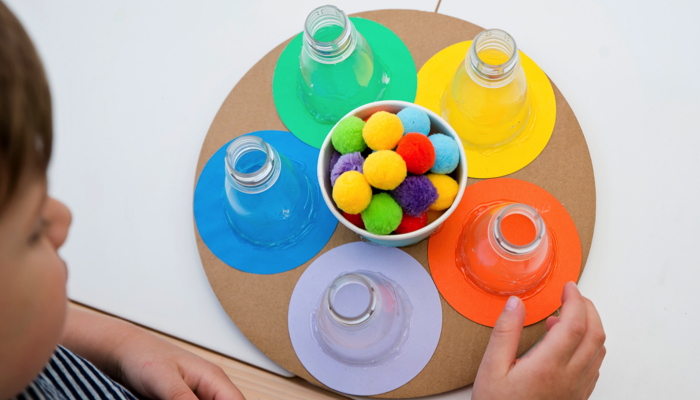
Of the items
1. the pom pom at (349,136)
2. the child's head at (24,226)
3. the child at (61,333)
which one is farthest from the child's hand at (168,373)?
the pom pom at (349,136)

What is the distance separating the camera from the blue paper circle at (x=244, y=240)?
59cm

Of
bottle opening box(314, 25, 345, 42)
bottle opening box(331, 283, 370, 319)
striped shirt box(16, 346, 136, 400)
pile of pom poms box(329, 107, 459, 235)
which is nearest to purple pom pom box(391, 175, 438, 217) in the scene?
pile of pom poms box(329, 107, 459, 235)

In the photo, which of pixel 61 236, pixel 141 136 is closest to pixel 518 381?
pixel 61 236

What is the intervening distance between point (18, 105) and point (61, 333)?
18 centimetres

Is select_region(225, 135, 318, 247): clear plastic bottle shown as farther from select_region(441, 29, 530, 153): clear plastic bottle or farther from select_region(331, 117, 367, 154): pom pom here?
select_region(441, 29, 530, 153): clear plastic bottle

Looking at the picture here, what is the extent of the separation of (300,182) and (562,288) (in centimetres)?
36

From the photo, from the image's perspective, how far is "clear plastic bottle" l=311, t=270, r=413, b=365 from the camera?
481mm

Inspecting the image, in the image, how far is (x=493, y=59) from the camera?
1.82ft

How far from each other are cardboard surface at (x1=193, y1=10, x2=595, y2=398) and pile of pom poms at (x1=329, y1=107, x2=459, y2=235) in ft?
0.36

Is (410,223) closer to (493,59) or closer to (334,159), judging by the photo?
(334,159)

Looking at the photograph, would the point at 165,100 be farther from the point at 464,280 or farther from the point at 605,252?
the point at 605,252

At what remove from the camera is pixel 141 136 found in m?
0.71

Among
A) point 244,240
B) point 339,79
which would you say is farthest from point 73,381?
point 339,79

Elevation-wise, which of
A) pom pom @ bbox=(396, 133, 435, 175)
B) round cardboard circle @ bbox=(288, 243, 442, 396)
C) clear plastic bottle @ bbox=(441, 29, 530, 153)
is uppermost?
clear plastic bottle @ bbox=(441, 29, 530, 153)
